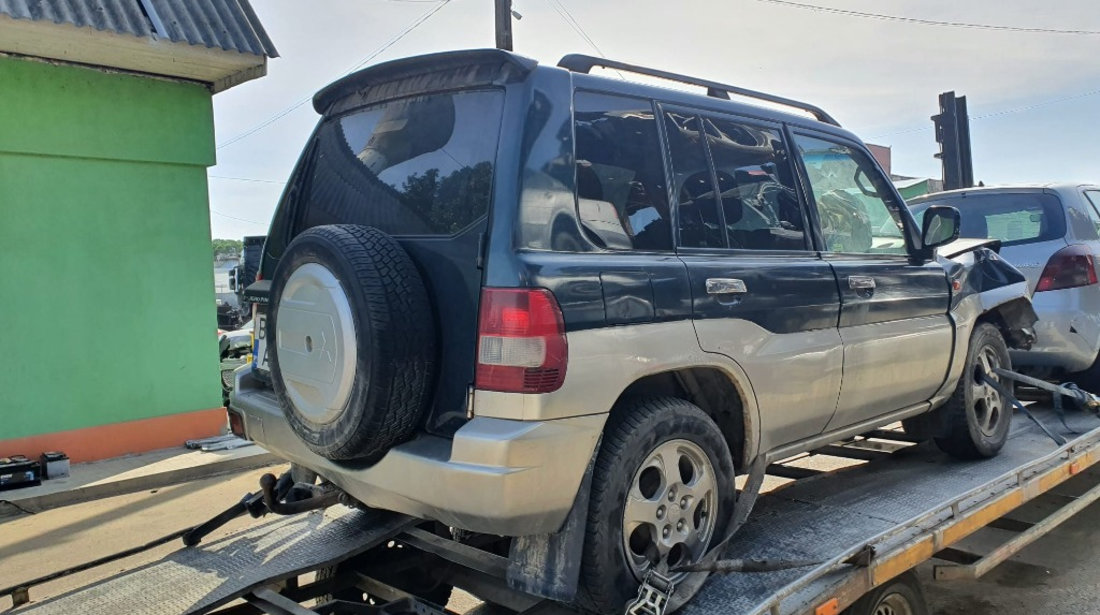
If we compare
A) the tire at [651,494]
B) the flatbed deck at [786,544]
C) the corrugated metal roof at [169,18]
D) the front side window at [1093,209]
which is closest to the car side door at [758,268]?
the tire at [651,494]

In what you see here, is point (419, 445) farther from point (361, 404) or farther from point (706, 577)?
point (706, 577)

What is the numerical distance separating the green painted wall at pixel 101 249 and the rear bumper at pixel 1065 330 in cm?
693

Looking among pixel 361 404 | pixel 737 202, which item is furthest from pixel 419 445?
pixel 737 202

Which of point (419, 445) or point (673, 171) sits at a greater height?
point (673, 171)

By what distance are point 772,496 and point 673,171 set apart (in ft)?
5.82

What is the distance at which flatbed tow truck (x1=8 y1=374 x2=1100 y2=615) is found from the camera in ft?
9.36

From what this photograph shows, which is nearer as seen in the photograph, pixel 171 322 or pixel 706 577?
pixel 706 577

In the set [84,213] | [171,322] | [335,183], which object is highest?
[84,213]

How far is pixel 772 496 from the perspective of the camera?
404 cm

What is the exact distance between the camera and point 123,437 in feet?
24.1

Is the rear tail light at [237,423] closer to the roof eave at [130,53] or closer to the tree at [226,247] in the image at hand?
the roof eave at [130,53]

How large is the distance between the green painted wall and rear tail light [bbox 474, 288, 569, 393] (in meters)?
5.93

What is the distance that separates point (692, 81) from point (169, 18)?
17.3 ft

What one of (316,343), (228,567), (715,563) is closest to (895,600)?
(715,563)
